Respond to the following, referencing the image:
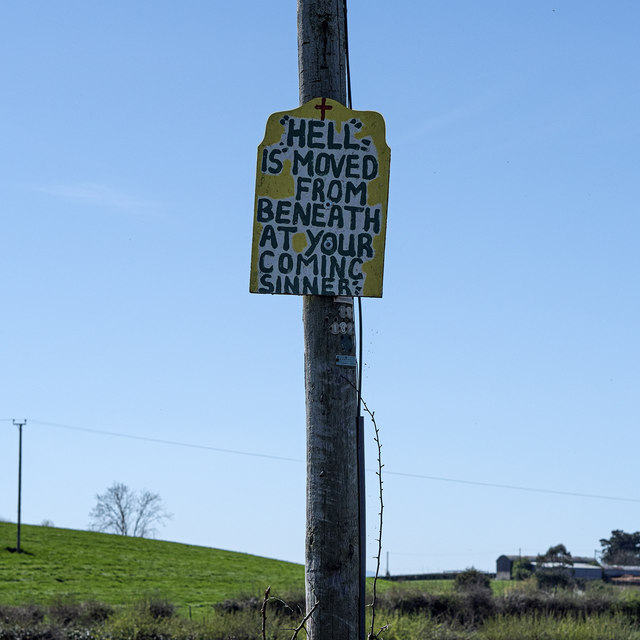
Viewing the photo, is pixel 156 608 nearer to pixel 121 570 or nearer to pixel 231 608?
pixel 231 608

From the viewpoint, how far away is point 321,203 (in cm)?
470

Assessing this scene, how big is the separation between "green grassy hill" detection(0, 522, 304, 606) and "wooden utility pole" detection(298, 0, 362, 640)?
2775cm

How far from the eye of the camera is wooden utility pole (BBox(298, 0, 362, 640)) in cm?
446

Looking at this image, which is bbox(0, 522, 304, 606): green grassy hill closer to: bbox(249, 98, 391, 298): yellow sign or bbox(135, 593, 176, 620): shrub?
bbox(135, 593, 176, 620): shrub

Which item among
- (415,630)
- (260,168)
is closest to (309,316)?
(260,168)

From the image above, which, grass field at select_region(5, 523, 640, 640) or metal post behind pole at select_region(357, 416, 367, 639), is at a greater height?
metal post behind pole at select_region(357, 416, 367, 639)

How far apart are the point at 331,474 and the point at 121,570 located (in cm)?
4690

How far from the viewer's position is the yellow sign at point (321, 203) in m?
4.65

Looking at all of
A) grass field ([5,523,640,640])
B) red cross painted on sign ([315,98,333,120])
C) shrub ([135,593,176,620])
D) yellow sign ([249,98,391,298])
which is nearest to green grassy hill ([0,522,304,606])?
grass field ([5,523,640,640])

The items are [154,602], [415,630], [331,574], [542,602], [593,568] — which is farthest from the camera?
[593,568]

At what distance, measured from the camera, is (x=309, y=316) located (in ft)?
15.3

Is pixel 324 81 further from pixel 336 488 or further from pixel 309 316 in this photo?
pixel 336 488

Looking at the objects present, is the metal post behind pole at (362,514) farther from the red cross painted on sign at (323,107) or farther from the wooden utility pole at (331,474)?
the red cross painted on sign at (323,107)

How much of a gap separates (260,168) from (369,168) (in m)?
0.54
